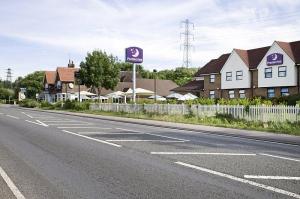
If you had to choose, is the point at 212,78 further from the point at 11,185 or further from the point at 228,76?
the point at 11,185

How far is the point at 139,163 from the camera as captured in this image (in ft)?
32.8

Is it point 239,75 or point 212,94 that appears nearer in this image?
point 239,75

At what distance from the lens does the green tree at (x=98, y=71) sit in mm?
61812

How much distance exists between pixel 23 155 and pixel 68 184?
4309 millimetres

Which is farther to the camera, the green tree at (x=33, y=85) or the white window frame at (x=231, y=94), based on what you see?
the green tree at (x=33, y=85)

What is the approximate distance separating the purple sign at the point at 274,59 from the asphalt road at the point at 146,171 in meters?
34.2

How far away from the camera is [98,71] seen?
62.1 meters

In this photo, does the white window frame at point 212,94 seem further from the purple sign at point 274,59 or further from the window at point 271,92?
the purple sign at point 274,59

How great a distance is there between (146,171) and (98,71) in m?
54.0

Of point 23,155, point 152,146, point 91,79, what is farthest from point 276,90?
point 23,155

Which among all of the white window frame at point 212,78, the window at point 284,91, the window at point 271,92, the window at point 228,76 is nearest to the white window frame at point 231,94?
the window at point 228,76

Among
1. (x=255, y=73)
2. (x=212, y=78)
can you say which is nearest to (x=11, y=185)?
(x=255, y=73)

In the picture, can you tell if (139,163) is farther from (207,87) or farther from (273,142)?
(207,87)

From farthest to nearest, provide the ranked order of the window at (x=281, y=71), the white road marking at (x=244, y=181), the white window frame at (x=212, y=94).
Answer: the white window frame at (x=212, y=94) < the window at (x=281, y=71) < the white road marking at (x=244, y=181)
